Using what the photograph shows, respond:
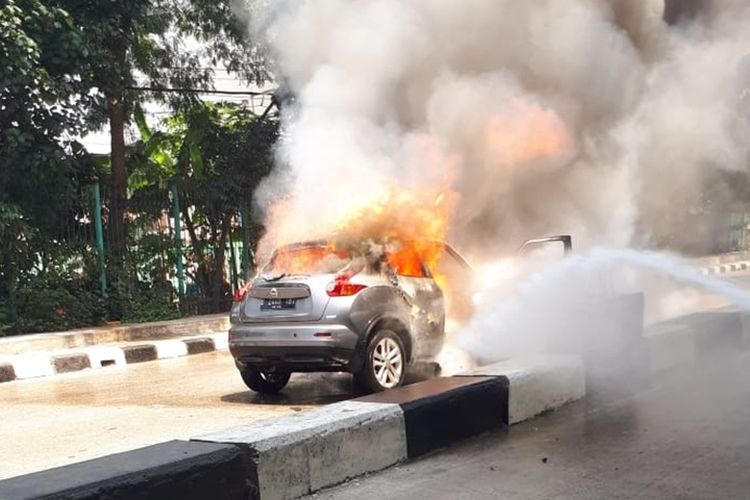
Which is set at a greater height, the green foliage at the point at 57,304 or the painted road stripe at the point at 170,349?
the green foliage at the point at 57,304

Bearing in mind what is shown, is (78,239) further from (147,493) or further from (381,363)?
(147,493)

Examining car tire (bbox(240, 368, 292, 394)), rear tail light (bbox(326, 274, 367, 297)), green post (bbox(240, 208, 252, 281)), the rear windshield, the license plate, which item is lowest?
car tire (bbox(240, 368, 292, 394))

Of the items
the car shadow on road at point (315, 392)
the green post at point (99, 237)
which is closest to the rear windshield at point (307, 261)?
the car shadow on road at point (315, 392)

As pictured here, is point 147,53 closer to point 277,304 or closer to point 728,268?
point 277,304

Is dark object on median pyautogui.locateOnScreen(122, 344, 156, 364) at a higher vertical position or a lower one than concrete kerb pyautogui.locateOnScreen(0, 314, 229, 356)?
lower

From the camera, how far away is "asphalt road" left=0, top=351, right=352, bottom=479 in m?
5.53

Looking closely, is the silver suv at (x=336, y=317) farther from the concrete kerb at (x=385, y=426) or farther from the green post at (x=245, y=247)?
the green post at (x=245, y=247)

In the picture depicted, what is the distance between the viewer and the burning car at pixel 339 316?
21.3 feet

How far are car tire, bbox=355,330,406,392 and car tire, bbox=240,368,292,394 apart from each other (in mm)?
886

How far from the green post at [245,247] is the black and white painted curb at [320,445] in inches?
411

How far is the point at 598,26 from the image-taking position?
9.26 metres

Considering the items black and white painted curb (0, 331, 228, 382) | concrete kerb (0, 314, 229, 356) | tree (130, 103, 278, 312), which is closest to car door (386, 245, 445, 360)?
black and white painted curb (0, 331, 228, 382)

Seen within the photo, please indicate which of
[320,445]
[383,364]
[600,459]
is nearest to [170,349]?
[383,364]

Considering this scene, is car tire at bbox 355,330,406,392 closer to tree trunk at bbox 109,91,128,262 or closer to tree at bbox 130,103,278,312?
tree trunk at bbox 109,91,128,262
